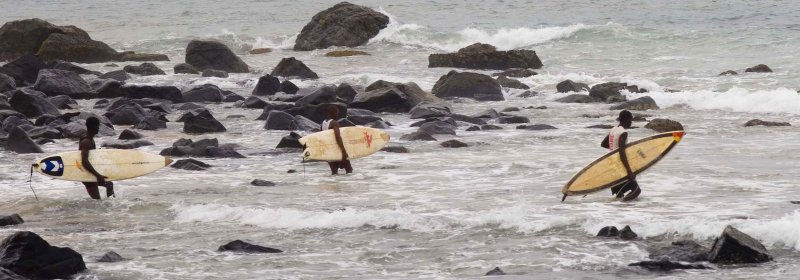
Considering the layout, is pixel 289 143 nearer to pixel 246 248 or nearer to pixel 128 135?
pixel 128 135

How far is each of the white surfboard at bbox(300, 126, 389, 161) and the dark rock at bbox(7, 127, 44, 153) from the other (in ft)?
13.7

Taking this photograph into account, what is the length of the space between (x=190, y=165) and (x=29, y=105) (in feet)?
23.0

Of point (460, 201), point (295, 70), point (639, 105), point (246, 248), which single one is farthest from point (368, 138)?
point (295, 70)

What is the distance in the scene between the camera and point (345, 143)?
16.6 meters

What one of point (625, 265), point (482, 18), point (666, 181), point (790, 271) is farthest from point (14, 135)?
point (482, 18)

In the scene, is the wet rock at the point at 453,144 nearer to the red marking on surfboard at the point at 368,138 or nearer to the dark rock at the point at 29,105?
the red marking on surfboard at the point at 368,138

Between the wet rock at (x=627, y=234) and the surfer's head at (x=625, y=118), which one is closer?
the wet rock at (x=627, y=234)

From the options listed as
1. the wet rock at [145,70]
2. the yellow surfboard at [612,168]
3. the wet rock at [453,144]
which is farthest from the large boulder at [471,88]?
the yellow surfboard at [612,168]

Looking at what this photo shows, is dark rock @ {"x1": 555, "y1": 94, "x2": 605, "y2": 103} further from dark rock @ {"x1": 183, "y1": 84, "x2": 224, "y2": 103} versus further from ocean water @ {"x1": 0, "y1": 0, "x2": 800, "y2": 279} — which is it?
dark rock @ {"x1": 183, "y1": 84, "x2": 224, "y2": 103}

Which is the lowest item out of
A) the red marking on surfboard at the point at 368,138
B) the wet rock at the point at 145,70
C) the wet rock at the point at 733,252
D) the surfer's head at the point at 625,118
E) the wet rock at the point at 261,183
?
the wet rock at the point at 145,70

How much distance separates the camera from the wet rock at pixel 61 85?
1034 inches

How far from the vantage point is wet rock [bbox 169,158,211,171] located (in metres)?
16.5

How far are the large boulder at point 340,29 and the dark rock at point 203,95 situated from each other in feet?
44.9

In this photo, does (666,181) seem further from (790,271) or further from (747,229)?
(790,271)
